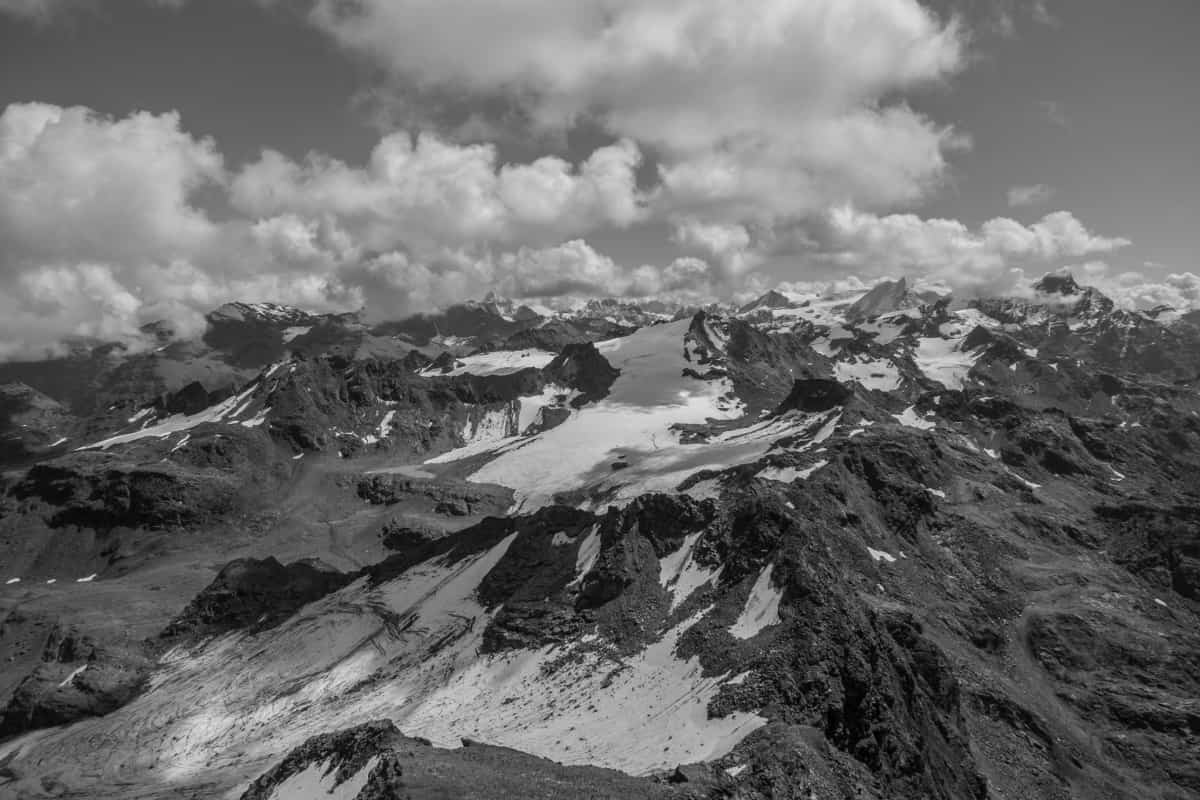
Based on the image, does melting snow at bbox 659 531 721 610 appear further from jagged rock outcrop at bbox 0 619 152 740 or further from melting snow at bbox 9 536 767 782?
jagged rock outcrop at bbox 0 619 152 740

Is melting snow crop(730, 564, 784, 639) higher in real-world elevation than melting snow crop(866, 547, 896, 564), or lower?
higher

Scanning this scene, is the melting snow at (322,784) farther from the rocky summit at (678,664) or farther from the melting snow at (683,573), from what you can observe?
the melting snow at (683,573)

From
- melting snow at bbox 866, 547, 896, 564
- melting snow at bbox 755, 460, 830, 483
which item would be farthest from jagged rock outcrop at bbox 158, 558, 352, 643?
melting snow at bbox 866, 547, 896, 564

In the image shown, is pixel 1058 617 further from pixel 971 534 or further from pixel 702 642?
pixel 702 642

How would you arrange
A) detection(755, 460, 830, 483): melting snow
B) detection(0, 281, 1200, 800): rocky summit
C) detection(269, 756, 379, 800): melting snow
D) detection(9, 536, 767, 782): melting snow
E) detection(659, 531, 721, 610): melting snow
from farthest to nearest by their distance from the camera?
1. detection(755, 460, 830, 483): melting snow
2. detection(659, 531, 721, 610): melting snow
3. detection(9, 536, 767, 782): melting snow
4. detection(0, 281, 1200, 800): rocky summit
5. detection(269, 756, 379, 800): melting snow

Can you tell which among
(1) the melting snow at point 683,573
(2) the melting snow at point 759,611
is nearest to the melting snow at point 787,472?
(1) the melting snow at point 683,573

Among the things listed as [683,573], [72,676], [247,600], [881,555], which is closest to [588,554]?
[683,573]

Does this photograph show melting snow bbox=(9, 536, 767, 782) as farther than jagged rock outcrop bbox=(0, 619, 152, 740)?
No

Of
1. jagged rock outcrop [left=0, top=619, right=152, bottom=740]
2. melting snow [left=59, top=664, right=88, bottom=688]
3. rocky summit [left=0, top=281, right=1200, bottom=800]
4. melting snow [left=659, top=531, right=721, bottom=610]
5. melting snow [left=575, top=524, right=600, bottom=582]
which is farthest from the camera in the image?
melting snow [left=59, top=664, right=88, bottom=688]

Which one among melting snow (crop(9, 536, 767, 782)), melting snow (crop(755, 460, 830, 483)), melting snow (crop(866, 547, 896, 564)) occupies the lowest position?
melting snow (crop(866, 547, 896, 564))
